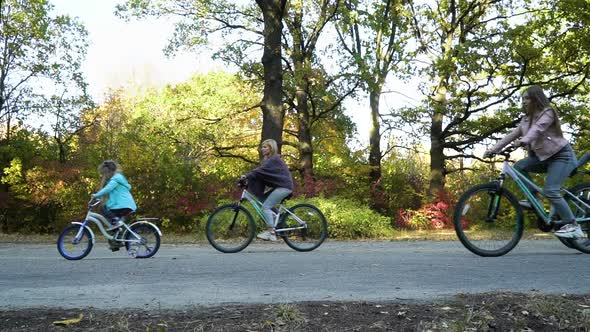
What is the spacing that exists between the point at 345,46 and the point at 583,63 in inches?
366

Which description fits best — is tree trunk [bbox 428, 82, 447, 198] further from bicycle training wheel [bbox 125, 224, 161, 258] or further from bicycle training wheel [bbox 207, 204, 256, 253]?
bicycle training wheel [bbox 125, 224, 161, 258]

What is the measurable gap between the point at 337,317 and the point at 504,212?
4046 millimetres

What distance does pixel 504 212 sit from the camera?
7004 millimetres

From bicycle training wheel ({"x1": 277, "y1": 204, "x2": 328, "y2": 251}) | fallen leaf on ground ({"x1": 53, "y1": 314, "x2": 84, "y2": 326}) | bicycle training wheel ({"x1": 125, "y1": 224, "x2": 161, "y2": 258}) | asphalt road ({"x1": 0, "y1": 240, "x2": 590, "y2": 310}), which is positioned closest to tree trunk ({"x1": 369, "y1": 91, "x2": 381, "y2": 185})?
bicycle training wheel ({"x1": 277, "y1": 204, "x2": 328, "y2": 251})

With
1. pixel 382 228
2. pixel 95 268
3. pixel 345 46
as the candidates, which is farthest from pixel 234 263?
pixel 345 46

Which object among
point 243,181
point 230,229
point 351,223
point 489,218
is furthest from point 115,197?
point 351,223

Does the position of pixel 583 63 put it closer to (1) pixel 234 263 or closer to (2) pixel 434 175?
(2) pixel 434 175

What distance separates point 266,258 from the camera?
764 centimetres

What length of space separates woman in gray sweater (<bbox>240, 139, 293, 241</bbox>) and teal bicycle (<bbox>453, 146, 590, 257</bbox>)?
3.24 meters

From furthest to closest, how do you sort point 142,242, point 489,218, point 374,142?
1. point 374,142
2. point 142,242
3. point 489,218

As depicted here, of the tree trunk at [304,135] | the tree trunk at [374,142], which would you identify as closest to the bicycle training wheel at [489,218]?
the tree trunk at [304,135]

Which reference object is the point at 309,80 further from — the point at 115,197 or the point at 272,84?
the point at 115,197

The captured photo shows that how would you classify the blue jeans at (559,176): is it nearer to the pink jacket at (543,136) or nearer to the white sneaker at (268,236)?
the pink jacket at (543,136)

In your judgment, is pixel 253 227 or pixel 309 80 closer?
pixel 253 227
